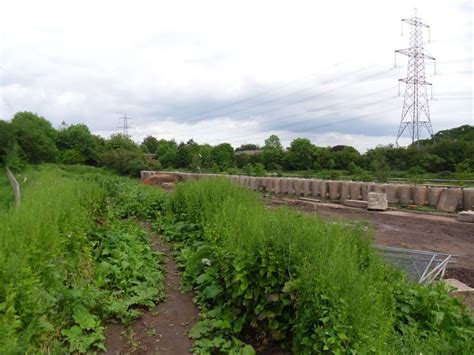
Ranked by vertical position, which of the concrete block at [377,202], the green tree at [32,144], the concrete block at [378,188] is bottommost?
the concrete block at [377,202]

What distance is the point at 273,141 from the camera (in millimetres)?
54562

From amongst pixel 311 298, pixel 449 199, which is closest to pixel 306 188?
pixel 449 199

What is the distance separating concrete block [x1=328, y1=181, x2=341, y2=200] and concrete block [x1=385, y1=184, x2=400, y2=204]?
2261 mm

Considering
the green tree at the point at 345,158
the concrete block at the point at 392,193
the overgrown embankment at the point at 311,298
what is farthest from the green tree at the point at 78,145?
the overgrown embankment at the point at 311,298

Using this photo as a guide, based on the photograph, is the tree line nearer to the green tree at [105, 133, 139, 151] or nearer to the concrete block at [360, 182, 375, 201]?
the green tree at [105, 133, 139, 151]

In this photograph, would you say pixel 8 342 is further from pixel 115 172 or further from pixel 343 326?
pixel 115 172

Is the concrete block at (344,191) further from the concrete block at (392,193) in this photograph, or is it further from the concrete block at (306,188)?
the concrete block at (306,188)

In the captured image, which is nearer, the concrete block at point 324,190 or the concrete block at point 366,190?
the concrete block at point 366,190

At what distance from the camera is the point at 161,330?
4062mm

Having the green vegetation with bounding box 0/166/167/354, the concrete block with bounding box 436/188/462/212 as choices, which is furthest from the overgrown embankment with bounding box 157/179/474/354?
the concrete block with bounding box 436/188/462/212

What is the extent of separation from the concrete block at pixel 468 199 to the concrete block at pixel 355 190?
3606 mm

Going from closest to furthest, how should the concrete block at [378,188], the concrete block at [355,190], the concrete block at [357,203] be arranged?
the concrete block at [357,203], the concrete block at [378,188], the concrete block at [355,190]

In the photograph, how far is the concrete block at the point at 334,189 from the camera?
52.7 ft

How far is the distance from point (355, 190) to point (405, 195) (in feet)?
6.48
